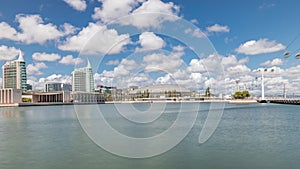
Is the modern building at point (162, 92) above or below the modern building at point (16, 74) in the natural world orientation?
below

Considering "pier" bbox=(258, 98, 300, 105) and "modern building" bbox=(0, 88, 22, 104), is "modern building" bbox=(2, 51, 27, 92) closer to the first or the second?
"modern building" bbox=(0, 88, 22, 104)

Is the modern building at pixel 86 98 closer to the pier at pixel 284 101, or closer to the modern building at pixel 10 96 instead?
the modern building at pixel 10 96

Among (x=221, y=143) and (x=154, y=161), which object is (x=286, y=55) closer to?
(x=221, y=143)

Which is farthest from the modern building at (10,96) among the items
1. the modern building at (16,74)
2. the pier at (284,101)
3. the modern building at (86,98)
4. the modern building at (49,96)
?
the pier at (284,101)

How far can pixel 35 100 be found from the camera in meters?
121

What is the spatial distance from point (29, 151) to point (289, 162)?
1121 centimetres

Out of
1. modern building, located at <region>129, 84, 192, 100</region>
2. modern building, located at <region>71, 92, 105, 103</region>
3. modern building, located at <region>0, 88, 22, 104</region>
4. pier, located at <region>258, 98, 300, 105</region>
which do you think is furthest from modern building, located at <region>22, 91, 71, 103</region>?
pier, located at <region>258, 98, 300, 105</region>

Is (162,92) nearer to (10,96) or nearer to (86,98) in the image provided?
(86,98)

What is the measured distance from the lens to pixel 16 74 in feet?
449

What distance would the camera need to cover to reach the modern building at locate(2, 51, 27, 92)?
135250mm

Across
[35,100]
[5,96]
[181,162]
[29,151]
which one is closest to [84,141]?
[29,151]

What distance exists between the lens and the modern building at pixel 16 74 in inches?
5325

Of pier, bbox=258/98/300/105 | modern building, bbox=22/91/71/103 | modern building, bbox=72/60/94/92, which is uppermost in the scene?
modern building, bbox=72/60/94/92

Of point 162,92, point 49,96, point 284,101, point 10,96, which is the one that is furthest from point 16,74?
point 284,101
